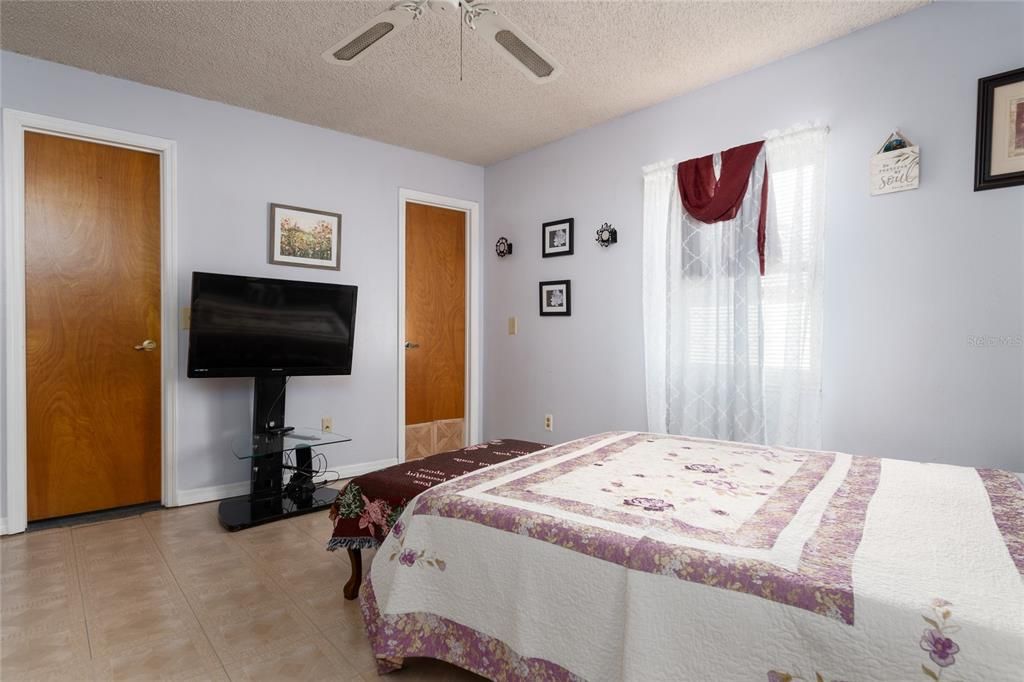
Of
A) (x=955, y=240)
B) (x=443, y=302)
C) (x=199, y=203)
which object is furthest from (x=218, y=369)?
(x=955, y=240)

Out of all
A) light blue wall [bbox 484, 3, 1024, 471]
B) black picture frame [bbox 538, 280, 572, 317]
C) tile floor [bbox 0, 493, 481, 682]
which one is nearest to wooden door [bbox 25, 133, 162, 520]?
tile floor [bbox 0, 493, 481, 682]

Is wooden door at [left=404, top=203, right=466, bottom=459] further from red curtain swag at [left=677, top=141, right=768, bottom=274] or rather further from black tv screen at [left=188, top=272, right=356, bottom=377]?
red curtain swag at [left=677, top=141, right=768, bottom=274]

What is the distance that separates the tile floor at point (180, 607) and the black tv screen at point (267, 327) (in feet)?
3.06

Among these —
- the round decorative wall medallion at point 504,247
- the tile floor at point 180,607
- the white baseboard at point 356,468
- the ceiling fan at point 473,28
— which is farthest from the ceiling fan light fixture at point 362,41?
the white baseboard at point 356,468

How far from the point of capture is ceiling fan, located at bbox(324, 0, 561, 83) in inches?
64.3

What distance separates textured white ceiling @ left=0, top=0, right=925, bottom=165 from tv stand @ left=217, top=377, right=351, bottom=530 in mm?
1805

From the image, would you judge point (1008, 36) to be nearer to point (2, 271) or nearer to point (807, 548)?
point (807, 548)

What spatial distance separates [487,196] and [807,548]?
414 centimetres

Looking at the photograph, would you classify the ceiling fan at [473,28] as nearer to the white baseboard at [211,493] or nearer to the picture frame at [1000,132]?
the picture frame at [1000,132]

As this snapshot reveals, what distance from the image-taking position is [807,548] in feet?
3.74

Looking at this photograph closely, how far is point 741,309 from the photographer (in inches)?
121

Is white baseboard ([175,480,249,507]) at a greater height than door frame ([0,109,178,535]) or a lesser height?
lesser

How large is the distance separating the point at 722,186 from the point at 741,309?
71 cm

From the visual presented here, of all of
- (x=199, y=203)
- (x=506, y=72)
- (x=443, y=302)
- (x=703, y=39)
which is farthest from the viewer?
(x=443, y=302)
